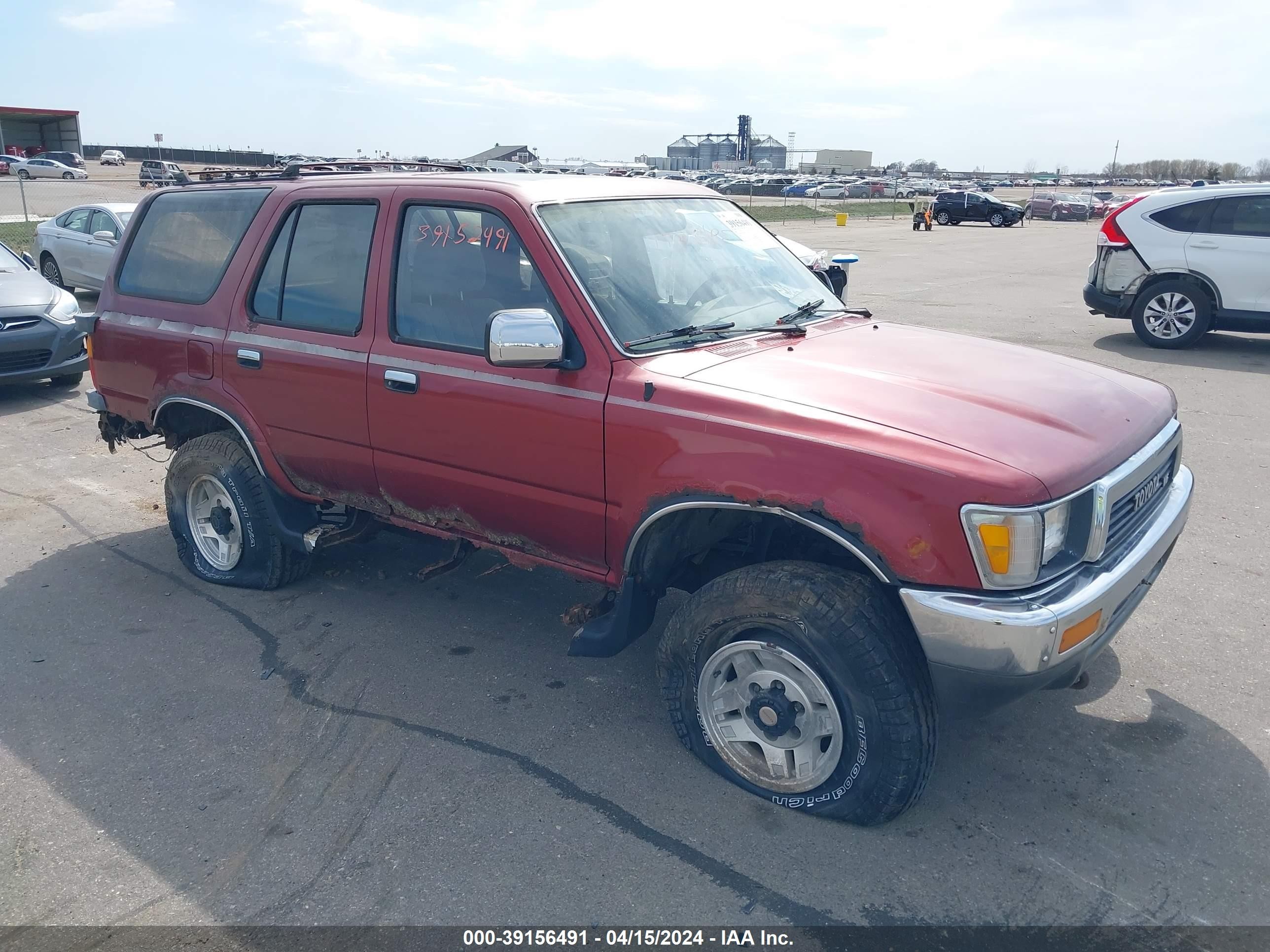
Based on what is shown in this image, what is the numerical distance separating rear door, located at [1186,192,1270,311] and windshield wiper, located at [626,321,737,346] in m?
9.29

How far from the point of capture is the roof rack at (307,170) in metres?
4.89

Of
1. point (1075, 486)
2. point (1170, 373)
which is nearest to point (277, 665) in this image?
point (1075, 486)

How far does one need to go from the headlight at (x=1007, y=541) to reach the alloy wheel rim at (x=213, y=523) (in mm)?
3648

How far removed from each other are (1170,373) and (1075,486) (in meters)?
8.38

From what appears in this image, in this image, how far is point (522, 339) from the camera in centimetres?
330

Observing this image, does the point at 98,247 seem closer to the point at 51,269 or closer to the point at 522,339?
the point at 51,269

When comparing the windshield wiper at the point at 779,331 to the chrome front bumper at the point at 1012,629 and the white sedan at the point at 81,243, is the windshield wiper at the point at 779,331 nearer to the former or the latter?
the chrome front bumper at the point at 1012,629

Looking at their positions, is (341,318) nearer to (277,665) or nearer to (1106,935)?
(277,665)

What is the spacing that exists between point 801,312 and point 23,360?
316 inches

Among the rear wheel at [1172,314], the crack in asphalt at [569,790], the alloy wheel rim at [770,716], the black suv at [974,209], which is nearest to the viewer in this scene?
the crack in asphalt at [569,790]

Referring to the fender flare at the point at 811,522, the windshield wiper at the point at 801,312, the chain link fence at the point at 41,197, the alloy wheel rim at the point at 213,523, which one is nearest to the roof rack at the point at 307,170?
the alloy wheel rim at the point at 213,523

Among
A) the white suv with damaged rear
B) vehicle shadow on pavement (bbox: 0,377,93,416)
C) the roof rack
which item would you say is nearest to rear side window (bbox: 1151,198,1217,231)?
the white suv with damaged rear

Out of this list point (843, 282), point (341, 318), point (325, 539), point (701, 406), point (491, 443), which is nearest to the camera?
point (701, 406)

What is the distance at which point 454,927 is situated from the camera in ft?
9.12
